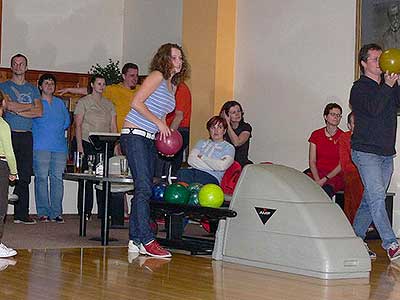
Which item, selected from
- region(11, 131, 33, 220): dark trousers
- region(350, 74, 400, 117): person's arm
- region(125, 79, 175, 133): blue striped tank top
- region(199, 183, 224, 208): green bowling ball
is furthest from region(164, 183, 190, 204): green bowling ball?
region(11, 131, 33, 220): dark trousers

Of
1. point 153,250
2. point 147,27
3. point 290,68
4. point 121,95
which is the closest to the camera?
point 153,250

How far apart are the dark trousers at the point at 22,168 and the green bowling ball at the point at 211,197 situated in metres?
2.57

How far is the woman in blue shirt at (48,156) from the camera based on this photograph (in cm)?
877

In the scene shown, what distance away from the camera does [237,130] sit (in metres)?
8.82

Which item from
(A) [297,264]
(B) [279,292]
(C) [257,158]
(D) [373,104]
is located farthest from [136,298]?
(C) [257,158]

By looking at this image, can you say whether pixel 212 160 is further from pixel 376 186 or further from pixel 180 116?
pixel 376 186

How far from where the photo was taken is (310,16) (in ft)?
29.6

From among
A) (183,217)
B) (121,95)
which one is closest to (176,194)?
(183,217)

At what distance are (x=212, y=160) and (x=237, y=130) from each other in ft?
4.32

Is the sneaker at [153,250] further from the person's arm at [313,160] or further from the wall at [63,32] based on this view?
the wall at [63,32]

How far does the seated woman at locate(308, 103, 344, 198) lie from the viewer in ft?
26.6

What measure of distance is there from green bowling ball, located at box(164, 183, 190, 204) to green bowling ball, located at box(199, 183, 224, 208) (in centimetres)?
16

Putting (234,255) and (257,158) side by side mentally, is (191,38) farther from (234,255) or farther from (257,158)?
(234,255)

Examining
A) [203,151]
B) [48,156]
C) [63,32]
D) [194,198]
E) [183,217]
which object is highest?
[63,32]
